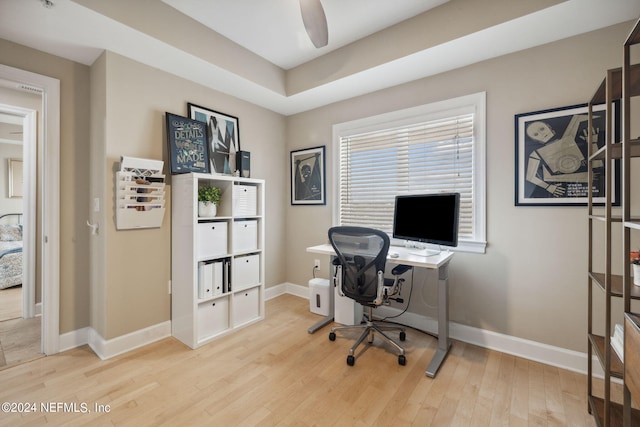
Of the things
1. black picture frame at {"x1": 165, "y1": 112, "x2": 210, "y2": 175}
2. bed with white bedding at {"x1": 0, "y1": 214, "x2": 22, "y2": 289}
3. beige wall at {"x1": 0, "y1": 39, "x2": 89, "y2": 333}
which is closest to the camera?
beige wall at {"x1": 0, "y1": 39, "x2": 89, "y2": 333}

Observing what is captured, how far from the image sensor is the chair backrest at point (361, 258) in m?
2.10

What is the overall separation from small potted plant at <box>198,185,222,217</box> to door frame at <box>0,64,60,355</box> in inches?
42.5

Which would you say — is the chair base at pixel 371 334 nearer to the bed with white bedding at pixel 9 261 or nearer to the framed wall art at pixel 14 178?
the bed with white bedding at pixel 9 261

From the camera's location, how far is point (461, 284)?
97.7 inches

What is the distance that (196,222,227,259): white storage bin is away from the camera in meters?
2.41

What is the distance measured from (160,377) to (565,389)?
2.76 metres

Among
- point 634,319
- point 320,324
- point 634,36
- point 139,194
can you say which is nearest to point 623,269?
point 634,319

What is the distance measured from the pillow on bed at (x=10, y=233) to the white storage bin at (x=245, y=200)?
4.25m

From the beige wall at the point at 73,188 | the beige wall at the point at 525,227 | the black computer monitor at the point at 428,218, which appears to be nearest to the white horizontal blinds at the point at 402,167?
the beige wall at the point at 525,227

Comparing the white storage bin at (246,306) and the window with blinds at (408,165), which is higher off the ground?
the window with blinds at (408,165)

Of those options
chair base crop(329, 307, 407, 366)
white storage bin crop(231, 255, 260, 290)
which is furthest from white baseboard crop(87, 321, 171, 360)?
chair base crop(329, 307, 407, 366)

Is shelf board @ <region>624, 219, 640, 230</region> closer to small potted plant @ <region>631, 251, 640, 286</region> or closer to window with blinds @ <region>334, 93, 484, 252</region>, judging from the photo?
small potted plant @ <region>631, 251, 640, 286</region>

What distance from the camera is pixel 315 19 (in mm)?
1665

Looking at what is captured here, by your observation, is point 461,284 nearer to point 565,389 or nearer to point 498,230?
point 498,230
